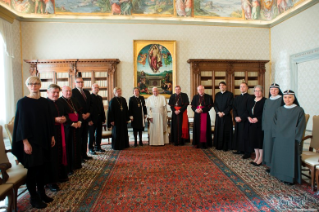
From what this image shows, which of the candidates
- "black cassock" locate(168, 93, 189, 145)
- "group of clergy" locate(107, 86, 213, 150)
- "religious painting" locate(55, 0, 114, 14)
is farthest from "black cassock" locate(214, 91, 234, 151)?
"religious painting" locate(55, 0, 114, 14)

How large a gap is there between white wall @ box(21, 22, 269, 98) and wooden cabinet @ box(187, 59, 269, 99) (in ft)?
1.50

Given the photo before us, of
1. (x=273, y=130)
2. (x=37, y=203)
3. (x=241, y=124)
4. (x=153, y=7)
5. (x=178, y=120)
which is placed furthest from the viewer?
(x=153, y=7)

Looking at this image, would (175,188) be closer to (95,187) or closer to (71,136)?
(95,187)

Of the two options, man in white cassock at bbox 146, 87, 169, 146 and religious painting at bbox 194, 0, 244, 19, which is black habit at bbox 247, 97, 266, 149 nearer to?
man in white cassock at bbox 146, 87, 169, 146

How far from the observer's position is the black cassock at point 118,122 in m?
5.76

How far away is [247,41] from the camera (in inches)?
380

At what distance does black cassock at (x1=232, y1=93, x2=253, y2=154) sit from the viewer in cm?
464

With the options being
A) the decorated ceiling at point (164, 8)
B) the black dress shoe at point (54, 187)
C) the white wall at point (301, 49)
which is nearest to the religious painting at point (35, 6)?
the decorated ceiling at point (164, 8)

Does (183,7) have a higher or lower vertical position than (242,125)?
Result: higher

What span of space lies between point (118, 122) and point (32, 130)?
3.35 metres

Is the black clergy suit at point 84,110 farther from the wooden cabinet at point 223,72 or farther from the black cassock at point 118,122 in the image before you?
the wooden cabinet at point 223,72

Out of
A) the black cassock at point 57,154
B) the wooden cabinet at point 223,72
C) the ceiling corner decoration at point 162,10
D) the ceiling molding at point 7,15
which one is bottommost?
the black cassock at point 57,154

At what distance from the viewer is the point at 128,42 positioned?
9.13 meters

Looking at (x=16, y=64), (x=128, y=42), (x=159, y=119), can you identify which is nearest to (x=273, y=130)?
(x=159, y=119)
